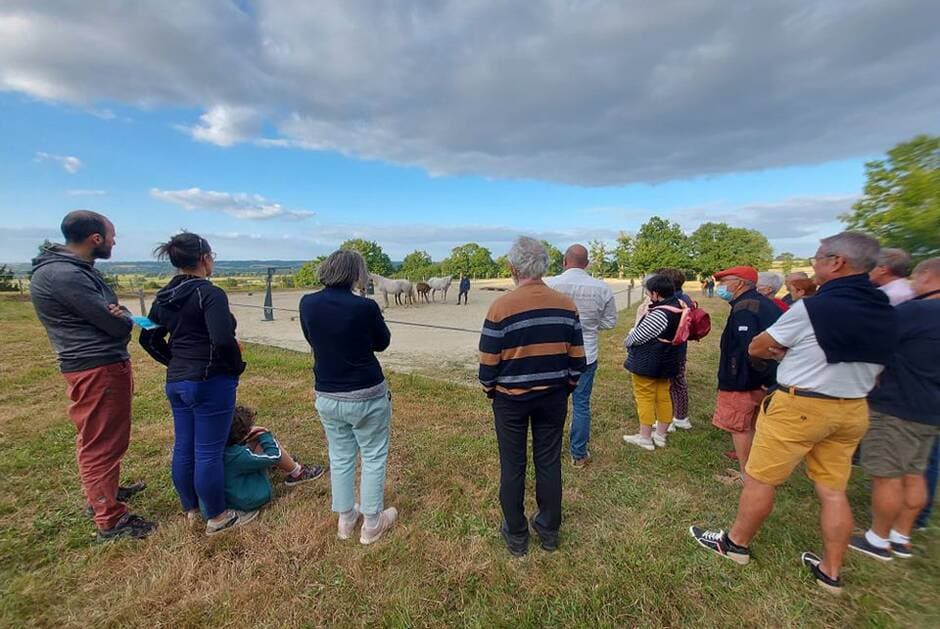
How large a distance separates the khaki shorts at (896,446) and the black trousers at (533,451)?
78.5 inches

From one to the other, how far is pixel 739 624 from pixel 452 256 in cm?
6997

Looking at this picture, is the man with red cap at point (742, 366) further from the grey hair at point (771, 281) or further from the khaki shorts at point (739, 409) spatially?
the grey hair at point (771, 281)

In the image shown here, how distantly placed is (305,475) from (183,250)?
2.09m

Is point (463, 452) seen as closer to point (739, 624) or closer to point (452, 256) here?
point (739, 624)

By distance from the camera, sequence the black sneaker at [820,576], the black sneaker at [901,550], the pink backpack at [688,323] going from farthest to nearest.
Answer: the pink backpack at [688,323]
the black sneaker at [901,550]
the black sneaker at [820,576]

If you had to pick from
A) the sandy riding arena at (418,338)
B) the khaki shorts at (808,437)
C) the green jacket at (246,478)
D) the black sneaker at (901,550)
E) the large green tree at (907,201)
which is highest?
the large green tree at (907,201)

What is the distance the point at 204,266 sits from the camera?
2592mm

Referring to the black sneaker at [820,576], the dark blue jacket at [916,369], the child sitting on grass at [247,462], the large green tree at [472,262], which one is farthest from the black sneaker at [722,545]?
the large green tree at [472,262]

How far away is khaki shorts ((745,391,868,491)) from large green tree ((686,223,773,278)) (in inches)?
2536

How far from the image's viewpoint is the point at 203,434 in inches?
103

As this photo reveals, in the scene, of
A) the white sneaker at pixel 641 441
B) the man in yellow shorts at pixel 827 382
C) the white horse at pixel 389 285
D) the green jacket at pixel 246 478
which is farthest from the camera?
the white horse at pixel 389 285

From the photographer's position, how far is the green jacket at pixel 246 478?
285 centimetres

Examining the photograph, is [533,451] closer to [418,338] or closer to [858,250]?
[858,250]

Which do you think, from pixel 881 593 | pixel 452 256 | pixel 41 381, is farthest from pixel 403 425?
pixel 452 256
